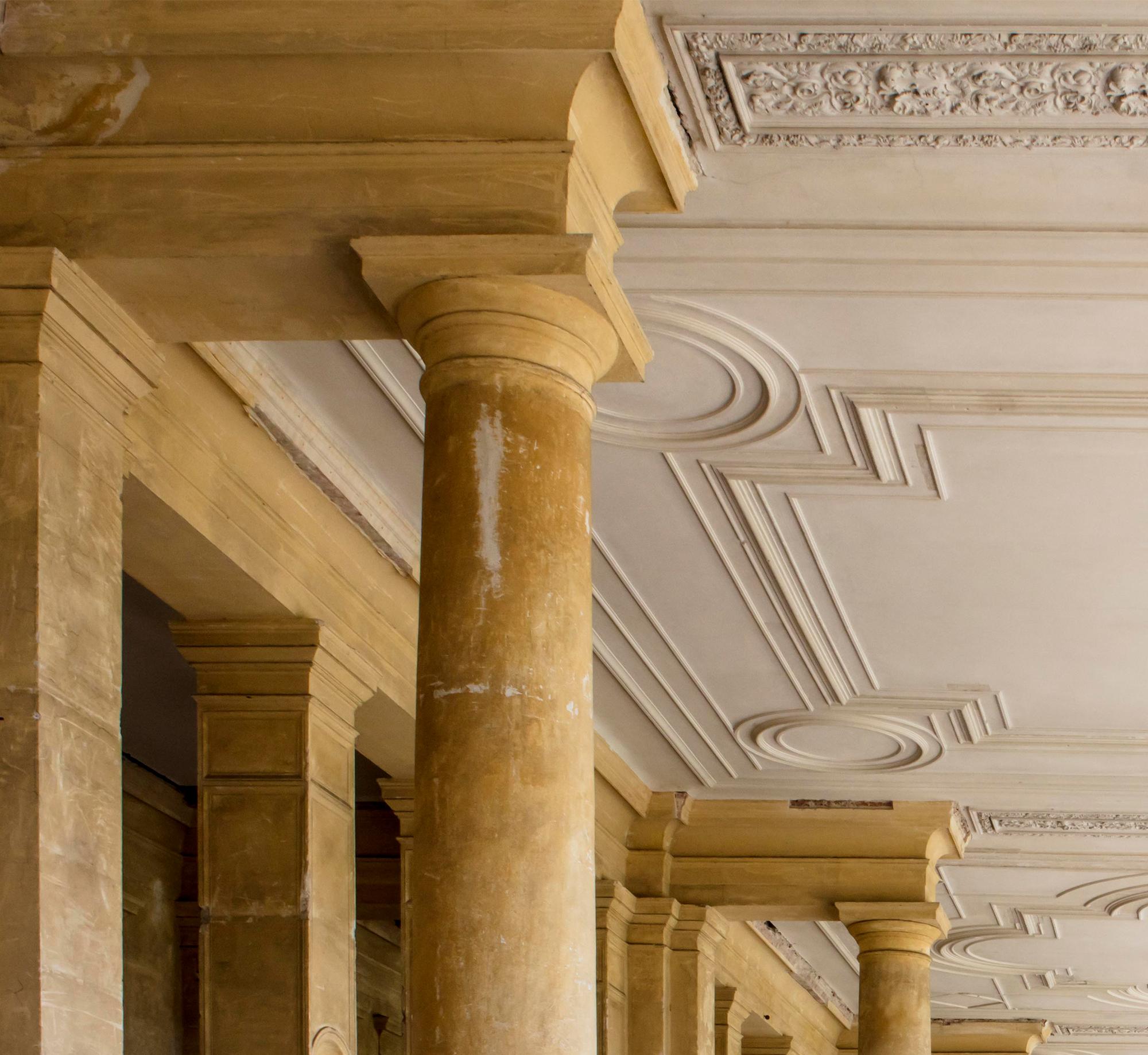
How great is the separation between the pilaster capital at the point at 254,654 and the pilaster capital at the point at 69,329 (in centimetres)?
307

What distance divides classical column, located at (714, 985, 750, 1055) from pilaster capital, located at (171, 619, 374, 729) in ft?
38.0

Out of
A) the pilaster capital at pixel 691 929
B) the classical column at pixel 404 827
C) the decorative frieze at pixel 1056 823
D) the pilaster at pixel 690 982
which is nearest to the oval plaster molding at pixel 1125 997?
the decorative frieze at pixel 1056 823

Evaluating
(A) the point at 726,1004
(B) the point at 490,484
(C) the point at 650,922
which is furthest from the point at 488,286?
(A) the point at 726,1004

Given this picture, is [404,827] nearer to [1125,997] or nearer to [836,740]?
[836,740]

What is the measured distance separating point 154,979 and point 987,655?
275 inches

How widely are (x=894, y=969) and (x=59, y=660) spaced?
38.7 ft

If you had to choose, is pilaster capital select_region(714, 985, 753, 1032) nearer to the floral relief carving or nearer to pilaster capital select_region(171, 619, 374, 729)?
pilaster capital select_region(171, 619, 374, 729)

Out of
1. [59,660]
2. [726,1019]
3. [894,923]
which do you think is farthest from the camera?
[726,1019]

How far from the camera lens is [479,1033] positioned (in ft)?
17.3

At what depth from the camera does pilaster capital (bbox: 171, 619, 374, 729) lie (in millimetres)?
9430

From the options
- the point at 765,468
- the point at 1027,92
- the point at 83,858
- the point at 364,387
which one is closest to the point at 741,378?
the point at 765,468

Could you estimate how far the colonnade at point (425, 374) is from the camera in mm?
5469

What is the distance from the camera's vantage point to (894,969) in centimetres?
1633

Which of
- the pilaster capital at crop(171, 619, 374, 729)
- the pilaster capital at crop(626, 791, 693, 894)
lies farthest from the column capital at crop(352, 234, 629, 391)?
the pilaster capital at crop(626, 791, 693, 894)
